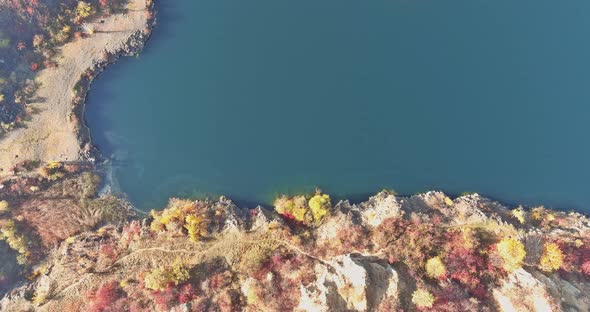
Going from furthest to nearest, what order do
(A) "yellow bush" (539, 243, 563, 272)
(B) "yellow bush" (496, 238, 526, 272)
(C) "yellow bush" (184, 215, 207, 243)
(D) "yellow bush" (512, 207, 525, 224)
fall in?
(D) "yellow bush" (512, 207, 525, 224), (C) "yellow bush" (184, 215, 207, 243), (A) "yellow bush" (539, 243, 563, 272), (B) "yellow bush" (496, 238, 526, 272)

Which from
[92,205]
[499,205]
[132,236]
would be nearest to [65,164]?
[92,205]

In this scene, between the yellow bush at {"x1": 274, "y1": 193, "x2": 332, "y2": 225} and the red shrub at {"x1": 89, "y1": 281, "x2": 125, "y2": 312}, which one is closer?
the red shrub at {"x1": 89, "y1": 281, "x2": 125, "y2": 312}

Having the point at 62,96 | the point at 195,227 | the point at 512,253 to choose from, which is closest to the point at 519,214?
the point at 512,253

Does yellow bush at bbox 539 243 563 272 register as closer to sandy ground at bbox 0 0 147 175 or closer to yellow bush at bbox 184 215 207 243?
yellow bush at bbox 184 215 207 243

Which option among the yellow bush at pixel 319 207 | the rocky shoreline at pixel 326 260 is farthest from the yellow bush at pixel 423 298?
the yellow bush at pixel 319 207

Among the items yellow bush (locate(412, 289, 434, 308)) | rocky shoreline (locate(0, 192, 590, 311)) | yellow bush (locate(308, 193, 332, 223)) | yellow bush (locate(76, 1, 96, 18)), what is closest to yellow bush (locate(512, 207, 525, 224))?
rocky shoreline (locate(0, 192, 590, 311))

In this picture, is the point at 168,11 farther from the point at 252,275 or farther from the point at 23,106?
the point at 252,275

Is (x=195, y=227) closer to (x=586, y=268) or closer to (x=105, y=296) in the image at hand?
(x=105, y=296)

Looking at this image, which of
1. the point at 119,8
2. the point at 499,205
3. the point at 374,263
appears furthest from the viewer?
the point at 119,8
